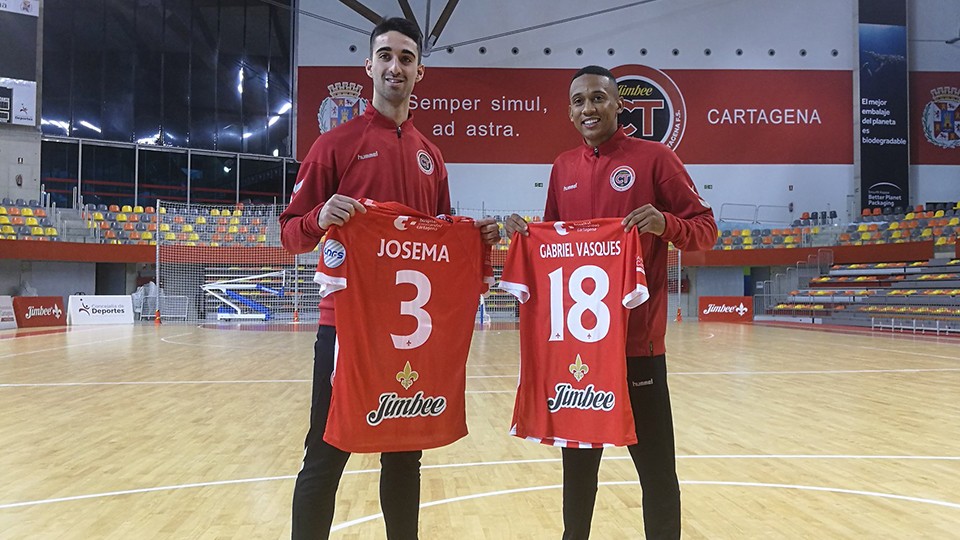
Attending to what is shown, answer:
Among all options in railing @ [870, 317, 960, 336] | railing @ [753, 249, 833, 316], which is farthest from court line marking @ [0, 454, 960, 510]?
railing @ [753, 249, 833, 316]

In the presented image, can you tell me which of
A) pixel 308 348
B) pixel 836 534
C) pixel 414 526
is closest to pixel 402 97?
pixel 414 526

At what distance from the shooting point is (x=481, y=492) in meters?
3.22

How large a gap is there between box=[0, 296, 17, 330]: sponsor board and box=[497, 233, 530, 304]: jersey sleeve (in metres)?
16.5

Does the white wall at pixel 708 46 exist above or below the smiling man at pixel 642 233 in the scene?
above

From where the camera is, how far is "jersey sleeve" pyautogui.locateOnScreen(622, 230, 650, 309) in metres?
2.06

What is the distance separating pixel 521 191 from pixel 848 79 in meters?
11.6

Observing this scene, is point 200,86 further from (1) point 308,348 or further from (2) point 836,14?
(2) point 836,14

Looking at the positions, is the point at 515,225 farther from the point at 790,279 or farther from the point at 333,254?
the point at 790,279

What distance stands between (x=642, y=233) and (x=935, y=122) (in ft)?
82.6

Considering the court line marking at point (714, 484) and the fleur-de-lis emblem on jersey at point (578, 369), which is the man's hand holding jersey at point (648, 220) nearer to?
→ the fleur-de-lis emblem on jersey at point (578, 369)

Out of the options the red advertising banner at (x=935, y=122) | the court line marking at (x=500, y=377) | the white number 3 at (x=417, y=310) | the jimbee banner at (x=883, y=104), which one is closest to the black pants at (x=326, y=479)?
the white number 3 at (x=417, y=310)

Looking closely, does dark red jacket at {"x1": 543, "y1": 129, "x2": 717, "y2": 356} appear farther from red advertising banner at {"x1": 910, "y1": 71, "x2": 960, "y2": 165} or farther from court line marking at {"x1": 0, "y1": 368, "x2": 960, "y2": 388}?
red advertising banner at {"x1": 910, "y1": 71, "x2": 960, "y2": 165}

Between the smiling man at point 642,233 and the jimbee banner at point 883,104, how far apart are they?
22.9 metres

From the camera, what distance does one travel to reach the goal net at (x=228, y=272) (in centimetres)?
1866
